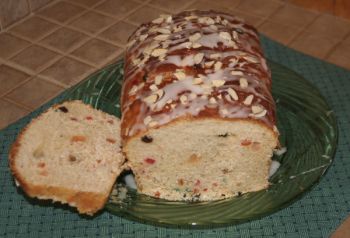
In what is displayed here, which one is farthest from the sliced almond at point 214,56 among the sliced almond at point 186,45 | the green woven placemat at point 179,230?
the green woven placemat at point 179,230

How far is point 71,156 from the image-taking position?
2320 millimetres

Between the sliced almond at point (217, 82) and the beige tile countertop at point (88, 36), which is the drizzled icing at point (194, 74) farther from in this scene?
the beige tile countertop at point (88, 36)

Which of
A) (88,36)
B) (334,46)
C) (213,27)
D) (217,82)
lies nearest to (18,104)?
(88,36)

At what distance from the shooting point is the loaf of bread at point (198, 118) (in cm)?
216

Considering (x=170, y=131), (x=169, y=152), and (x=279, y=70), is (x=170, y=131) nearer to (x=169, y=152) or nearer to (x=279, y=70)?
(x=169, y=152)

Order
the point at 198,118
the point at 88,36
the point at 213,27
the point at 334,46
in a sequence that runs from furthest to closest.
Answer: the point at 88,36, the point at 334,46, the point at 213,27, the point at 198,118

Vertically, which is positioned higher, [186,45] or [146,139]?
[186,45]

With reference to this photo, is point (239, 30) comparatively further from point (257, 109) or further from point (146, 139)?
point (146, 139)

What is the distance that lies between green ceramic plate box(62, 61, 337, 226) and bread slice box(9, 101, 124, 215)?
97 millimetres

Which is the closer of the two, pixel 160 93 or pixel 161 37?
pixel 160 93

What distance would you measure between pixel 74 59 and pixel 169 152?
1.34m

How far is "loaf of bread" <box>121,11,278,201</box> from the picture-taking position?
2162 millimetres

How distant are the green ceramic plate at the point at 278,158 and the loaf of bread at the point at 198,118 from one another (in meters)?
0.11

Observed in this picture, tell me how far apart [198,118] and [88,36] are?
65.1 inches
